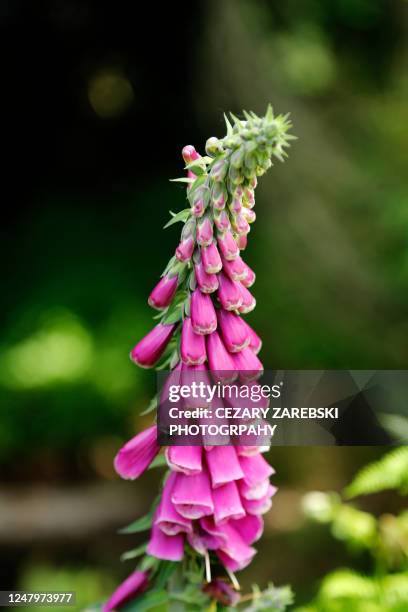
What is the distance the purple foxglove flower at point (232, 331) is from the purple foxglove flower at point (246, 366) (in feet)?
0.06

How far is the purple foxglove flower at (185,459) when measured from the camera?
104 cm

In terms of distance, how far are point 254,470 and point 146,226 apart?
9.61ft

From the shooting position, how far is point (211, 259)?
3.28 ft

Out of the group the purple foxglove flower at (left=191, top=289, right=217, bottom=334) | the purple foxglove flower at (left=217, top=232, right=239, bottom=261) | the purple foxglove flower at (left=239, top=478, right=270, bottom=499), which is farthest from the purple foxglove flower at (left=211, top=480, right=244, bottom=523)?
the purple foxglove flower at (left=217, top=232, right=239, bottom=261)

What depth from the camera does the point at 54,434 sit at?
10.3ft

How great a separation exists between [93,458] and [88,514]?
0.91 feet

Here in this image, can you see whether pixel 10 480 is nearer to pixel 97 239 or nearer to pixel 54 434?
pixel 54 434

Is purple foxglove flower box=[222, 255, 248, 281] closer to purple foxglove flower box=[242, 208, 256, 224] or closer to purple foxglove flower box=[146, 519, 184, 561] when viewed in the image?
purple foxglove flower box=[242, 208, 256, 224]

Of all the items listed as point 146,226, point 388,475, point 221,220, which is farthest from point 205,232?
point 146,226

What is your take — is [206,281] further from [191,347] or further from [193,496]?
[193,496]

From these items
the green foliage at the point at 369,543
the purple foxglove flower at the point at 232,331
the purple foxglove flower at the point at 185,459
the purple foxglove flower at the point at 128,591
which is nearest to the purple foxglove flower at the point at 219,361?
the purple foxglove flower at the point at 232,331

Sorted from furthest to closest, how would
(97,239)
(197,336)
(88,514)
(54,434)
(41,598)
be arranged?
(97,239) < (88,514) < (54,434) < (41,598) < (197,336)

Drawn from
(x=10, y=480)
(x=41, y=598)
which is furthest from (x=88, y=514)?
(x=41, y=598)

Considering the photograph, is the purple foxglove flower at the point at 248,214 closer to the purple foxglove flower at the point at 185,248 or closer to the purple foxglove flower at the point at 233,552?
the purple foxglove flower at the point at 185,248
